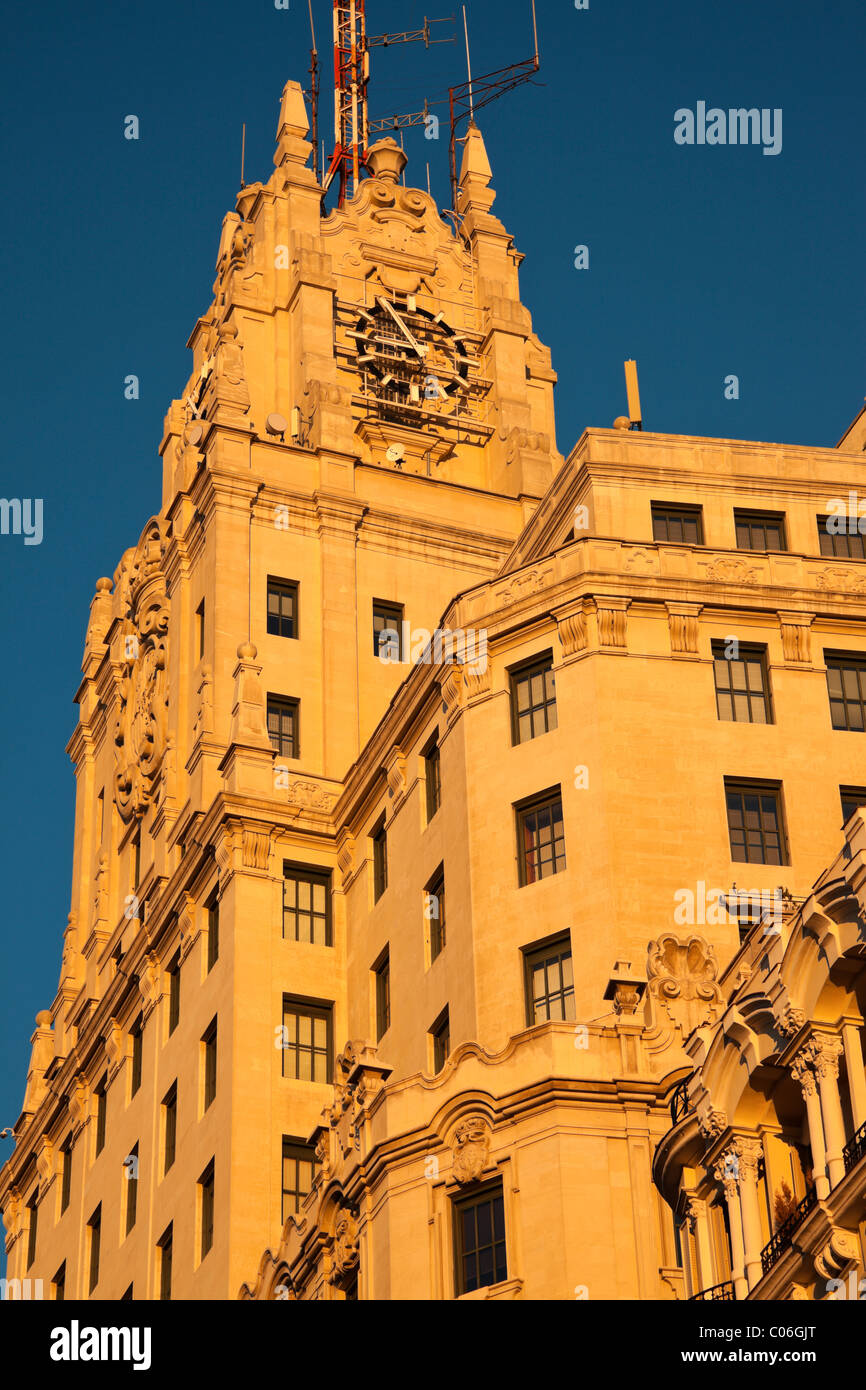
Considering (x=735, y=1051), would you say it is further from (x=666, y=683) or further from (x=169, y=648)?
(x=169, y=648)

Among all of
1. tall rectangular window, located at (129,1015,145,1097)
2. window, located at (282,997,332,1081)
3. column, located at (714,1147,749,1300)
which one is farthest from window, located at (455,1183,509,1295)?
tall rectangular window, located at (129,1015,145,1097)

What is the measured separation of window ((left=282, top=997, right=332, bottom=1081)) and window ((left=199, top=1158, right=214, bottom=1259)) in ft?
12.2

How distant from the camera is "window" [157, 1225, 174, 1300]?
76562 millimetres

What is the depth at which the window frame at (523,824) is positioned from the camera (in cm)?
6450

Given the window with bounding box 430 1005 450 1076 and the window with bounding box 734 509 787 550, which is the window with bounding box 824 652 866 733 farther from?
the window with bounding box 430 1005 450 1076

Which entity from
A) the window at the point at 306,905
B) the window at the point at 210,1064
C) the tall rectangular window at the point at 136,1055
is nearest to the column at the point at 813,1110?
the window at the point at 210,1064

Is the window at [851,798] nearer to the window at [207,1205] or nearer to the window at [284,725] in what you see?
the window at [207,1205]

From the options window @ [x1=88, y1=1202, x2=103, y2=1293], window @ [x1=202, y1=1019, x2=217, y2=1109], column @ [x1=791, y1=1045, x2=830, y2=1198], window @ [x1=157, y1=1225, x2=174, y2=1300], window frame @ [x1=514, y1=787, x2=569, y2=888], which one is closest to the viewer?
column @ [x1=791, y1=1045, x2=830, y2=1198]

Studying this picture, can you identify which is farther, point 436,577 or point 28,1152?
point 28,1152

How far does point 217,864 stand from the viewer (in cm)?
7950

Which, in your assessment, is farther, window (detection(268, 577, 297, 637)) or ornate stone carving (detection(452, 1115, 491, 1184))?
window (detection(268, 577, 297, 637))

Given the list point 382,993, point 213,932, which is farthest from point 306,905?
point 382,993
